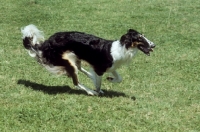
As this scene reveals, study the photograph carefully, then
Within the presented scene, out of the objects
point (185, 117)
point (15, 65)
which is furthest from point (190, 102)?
point (15, 65)

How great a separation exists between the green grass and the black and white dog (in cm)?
41

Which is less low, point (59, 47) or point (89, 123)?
point (59, 47)

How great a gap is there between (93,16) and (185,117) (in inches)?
254

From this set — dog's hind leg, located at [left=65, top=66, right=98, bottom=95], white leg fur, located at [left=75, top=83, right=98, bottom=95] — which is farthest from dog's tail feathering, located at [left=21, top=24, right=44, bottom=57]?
white leg fur, located at [left=75, top=83, right=98, bottom=95]

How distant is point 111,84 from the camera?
21.4ft

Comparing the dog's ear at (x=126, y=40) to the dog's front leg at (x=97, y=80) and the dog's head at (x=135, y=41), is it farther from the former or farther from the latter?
the dog's front leg at (x=97, y=80)

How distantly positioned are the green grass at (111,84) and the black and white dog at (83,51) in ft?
1.35

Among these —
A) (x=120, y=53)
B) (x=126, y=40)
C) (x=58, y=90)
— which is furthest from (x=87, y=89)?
(x=126, y=40)

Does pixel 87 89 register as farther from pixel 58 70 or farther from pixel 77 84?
pixel 58 70

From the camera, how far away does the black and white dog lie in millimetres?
5621

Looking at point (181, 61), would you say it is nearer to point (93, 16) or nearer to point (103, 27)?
point (103, 27)

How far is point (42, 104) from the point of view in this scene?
17.4ft

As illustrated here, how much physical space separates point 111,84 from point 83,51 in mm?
1020

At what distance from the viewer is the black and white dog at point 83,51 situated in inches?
221
